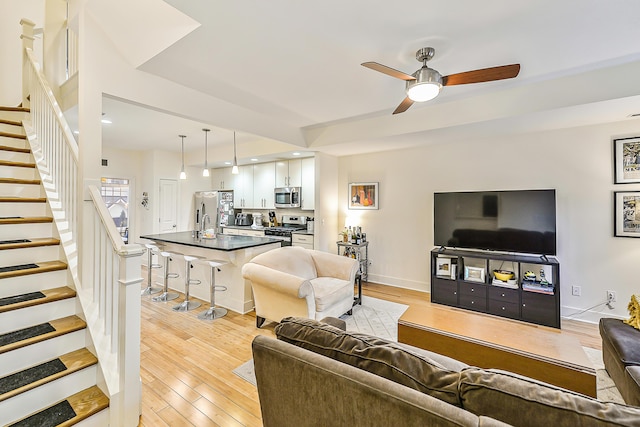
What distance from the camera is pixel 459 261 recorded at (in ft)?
12.7

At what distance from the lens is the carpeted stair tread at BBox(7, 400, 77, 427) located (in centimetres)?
155

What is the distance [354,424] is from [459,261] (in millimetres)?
3391

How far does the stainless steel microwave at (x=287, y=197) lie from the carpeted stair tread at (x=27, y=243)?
366cm

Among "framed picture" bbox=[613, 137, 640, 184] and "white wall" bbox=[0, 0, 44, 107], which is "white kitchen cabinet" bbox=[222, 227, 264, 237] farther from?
"framed picture" bbox=[613, 137, 640, 184]

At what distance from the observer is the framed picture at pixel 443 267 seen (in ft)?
13.1

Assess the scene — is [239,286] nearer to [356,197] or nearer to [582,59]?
[356,197]

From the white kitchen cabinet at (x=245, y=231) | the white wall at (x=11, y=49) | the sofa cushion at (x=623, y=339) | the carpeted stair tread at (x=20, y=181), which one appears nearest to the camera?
the sofa cushion at (x=623, y=339)

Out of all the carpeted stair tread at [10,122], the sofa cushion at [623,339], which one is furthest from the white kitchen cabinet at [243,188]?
the sofa cushion at [623,339]

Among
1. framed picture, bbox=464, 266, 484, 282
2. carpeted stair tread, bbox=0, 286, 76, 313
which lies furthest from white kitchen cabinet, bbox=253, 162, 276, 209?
carpeted stair tread, bbox=0, 286, 76, 313

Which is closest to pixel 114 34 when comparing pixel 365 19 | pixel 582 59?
pixel 365 19

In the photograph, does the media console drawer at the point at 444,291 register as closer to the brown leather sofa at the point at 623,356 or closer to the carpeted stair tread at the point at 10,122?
the brown leather sofa at the point at 623,356

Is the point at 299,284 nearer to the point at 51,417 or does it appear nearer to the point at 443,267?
the point at 51,417

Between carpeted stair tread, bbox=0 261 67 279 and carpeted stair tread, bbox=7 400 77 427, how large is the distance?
0.97 m

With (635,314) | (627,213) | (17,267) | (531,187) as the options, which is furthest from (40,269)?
(627,213)
